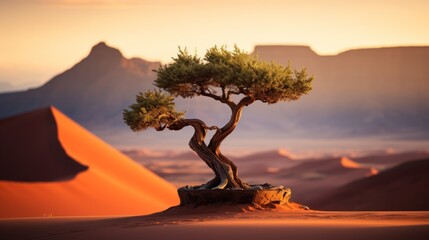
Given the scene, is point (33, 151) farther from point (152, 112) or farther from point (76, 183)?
point (152, 112)

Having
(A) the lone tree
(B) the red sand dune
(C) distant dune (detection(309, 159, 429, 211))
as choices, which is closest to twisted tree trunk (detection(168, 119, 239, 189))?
(A) the lone tree

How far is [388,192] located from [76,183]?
17.6 m

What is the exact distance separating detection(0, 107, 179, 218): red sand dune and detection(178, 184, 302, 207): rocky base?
16022 mm

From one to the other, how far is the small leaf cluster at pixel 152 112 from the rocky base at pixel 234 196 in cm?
253

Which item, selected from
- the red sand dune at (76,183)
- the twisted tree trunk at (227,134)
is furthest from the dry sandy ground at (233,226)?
the red sand dune at (76,183)

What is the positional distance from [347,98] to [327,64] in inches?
340

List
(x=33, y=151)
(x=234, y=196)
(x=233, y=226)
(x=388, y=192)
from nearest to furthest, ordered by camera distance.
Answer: (x=233, y=226), (x=234, y=196), (x=33, y=151), (x=388, y=192)

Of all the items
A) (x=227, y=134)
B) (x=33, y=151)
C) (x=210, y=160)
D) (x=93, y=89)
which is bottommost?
(x=210, y=160)

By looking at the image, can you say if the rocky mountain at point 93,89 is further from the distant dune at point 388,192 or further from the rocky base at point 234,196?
the rocky base at point 234,196

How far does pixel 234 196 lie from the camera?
28.2m

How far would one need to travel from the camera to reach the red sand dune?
4453cm

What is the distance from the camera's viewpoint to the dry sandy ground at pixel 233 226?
21.5 metres

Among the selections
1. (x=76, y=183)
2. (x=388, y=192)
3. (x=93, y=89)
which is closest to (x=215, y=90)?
(x=76, y=183)

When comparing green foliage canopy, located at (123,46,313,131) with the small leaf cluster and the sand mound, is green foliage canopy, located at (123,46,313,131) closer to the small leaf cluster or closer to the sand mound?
the small leaf cluster
